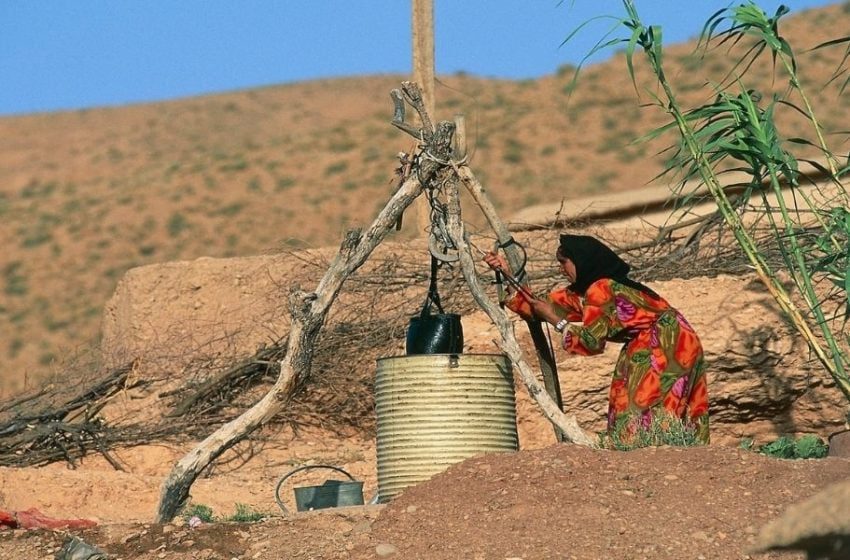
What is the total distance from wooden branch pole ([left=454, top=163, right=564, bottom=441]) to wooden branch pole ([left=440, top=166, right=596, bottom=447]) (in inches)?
2.8

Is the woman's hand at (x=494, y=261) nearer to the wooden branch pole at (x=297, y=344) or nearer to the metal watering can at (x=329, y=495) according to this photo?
the wooden branch pole at (x=297, y=344)

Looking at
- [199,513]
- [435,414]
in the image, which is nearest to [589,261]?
[435,414]

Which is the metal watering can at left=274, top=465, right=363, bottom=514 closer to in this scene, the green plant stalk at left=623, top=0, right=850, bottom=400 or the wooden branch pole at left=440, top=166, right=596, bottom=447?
the wooden branch pole at left=440, top=166, right=596, bottom=447

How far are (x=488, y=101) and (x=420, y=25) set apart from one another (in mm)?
23824

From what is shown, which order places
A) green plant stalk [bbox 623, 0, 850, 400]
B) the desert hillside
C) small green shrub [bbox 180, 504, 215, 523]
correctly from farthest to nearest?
1. the desert hillside
2. small green shrub [bbox 180, 504, 215, 523]
3. green plant stalk [bbox 623, 0, 850, 400]

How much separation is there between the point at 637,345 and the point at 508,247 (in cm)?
74

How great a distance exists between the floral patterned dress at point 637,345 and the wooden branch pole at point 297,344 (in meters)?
0.69

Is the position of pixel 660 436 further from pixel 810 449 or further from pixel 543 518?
pixel 810 449

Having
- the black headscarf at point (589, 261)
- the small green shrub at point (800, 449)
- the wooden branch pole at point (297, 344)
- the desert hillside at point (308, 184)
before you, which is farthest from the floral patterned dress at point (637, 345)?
the desert hillside at point (308, 184)

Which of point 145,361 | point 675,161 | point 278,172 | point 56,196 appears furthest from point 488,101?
point 675,161

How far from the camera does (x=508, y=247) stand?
6953 mm

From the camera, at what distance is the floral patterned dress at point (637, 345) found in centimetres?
670

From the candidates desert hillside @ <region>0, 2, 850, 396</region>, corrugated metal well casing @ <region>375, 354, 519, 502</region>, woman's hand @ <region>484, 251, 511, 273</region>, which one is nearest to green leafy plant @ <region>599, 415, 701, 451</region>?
corrugated metal well casing @ <region>375, 354, 519, 502</region>

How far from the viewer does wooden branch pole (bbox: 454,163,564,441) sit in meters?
6.84
